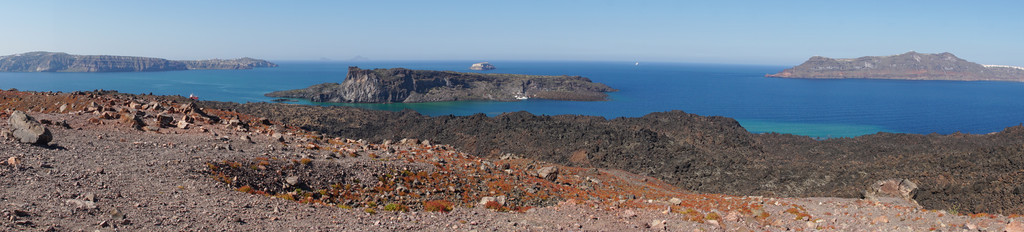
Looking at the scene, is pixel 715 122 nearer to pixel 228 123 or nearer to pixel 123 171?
pixel 228 123

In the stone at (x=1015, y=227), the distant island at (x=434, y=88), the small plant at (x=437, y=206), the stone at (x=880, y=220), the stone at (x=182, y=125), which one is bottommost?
the distant island at (x=434, y=88)

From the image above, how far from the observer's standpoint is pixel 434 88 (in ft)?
433

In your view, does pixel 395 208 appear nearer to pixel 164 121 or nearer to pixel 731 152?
pixel 164 121

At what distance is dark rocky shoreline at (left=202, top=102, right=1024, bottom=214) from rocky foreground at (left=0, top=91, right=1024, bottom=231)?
499cm

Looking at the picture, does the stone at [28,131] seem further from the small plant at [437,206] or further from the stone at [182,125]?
the small plant at [437,206]

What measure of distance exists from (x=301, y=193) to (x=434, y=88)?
118370 millimetres

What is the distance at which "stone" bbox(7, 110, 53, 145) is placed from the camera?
47.8 feet

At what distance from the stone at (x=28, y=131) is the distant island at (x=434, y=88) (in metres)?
108

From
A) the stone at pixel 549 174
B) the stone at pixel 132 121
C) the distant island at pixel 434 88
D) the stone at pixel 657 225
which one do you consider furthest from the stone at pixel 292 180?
the distant island at pixel 434 88

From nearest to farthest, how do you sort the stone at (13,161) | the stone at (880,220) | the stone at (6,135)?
the stone at (13,161) < the stone at (6,135) < the stone at (880,220)

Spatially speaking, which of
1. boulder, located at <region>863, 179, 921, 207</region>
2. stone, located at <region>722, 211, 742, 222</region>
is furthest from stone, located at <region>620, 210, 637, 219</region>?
boulder, located at <region>863, 179, 921, 207</region>

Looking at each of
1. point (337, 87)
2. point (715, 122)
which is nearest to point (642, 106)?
point (715, 122)

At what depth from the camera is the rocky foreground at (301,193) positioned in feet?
36.9

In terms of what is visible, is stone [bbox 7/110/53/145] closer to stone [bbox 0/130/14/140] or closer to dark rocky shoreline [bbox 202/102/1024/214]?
stone [bbox 0/130/14/140]
